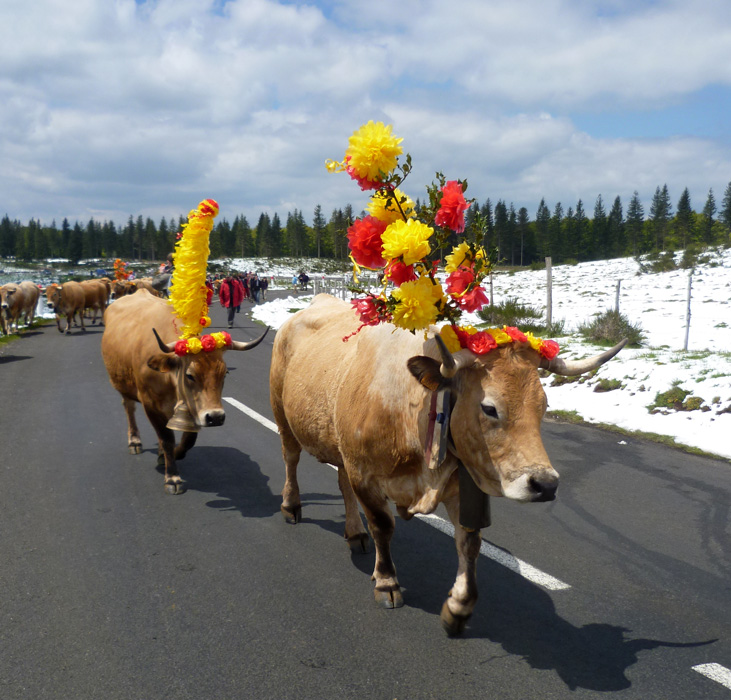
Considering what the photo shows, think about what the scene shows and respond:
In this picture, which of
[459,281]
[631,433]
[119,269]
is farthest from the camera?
[119,269]

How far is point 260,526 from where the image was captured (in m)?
5.04

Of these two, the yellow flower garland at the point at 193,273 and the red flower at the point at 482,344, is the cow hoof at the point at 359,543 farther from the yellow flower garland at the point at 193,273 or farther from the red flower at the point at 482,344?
the yellow flower garland at the point at 193,273

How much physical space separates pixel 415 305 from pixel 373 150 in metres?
0.94

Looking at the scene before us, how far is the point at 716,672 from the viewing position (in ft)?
9.84

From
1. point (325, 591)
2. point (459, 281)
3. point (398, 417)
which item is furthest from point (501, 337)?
point (325, 591)

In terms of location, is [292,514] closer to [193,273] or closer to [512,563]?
[512,563]

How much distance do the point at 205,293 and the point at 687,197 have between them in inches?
4158

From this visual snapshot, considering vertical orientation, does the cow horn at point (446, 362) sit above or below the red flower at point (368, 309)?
below

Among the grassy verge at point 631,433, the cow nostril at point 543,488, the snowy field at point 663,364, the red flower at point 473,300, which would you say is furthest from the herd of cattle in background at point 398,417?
the snowy field at point 663,364

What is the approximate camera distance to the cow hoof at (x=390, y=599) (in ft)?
12.1

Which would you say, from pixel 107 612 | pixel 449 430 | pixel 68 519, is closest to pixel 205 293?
pixel 68 519

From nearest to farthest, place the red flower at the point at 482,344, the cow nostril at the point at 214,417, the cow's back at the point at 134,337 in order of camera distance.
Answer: the red flower at the point at 482,344
the cow nostril at the point at 214,417
the cow's back at the point at 134,337

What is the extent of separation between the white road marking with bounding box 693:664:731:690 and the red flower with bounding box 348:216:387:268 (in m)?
2.63

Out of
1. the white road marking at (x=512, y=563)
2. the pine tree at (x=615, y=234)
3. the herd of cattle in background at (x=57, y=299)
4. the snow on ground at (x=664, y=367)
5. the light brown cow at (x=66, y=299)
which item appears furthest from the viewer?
the pine tree at (x=615, y=234)
